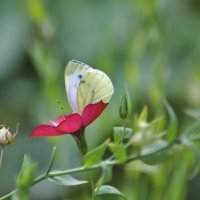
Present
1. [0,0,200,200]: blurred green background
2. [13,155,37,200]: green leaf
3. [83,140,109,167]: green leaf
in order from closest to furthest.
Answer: [13,155,37,200]: green leaf, [83,140,109,167]: green leaf, [0,0,200,200]: blurred green background

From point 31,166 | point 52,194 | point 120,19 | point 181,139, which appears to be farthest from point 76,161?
point 31,166

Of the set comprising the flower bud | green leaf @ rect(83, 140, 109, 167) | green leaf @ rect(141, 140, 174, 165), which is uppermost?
the flower bud

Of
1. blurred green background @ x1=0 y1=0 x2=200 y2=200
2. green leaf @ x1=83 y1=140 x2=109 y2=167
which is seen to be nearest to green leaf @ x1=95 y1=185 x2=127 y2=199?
green leaf @ x1=83 y1=140 x2=109 y2=167

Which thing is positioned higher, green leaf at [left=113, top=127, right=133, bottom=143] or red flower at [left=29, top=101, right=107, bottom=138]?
red flower at [left=29, top=101, right=107, bottom=138]

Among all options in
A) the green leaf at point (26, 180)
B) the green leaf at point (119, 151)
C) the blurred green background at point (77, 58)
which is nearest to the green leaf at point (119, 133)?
the green leaf at point (119, 151)

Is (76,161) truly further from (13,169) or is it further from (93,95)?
(93,95)

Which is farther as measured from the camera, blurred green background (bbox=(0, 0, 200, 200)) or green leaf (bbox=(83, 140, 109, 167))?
blurred green background (bbox=(0, 0, 200, 200))

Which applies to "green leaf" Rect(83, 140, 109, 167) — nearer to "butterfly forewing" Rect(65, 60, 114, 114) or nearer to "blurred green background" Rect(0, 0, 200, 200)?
"butterfly forewing" Rect(65, 60, 114, 114)

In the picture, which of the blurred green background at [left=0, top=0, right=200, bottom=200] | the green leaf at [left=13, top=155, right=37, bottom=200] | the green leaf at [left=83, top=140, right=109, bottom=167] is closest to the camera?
the green leaf at [left=13, top=155, right=37, bottom=200]
